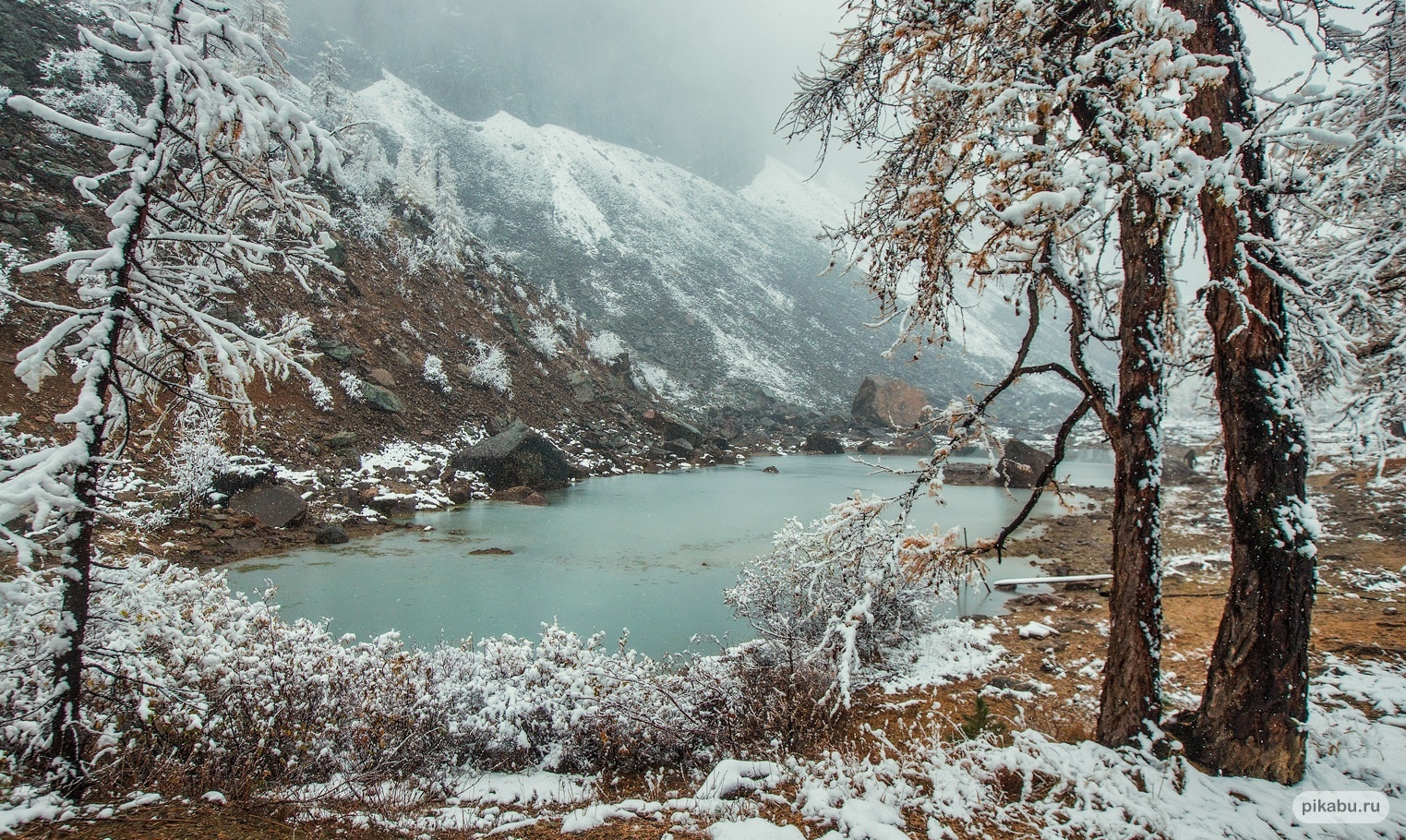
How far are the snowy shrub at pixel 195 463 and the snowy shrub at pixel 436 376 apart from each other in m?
10.9

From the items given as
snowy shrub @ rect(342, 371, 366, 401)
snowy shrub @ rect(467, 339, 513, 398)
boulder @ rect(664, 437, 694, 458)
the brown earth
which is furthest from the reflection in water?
boulder @ rect(664, 437, 694, 458)

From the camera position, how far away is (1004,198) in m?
2.87

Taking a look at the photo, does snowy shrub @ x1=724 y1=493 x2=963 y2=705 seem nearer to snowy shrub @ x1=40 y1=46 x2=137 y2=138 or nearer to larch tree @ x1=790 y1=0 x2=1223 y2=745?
larch tree @ x1=790 y1=0 x2=1223 y2=745

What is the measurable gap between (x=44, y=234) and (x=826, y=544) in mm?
22189

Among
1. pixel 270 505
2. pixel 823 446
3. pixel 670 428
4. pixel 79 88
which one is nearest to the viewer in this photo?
pixel 270 505

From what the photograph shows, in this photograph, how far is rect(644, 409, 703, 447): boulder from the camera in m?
33.7

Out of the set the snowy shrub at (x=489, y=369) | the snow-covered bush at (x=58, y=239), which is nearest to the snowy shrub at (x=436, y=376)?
the snowy shrub at (x=489, y=369)

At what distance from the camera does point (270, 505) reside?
13477 millimetres

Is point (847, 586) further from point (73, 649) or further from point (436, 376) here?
point (436, 376)

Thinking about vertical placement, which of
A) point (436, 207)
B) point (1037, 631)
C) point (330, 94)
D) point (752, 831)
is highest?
point (330, 94)

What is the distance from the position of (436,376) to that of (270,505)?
1153 cm

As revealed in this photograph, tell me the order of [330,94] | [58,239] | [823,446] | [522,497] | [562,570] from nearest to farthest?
[562,570] → [58,239] → [522,497] → [823,446] → [330,94]

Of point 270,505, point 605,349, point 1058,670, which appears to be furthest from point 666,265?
point 1058,670

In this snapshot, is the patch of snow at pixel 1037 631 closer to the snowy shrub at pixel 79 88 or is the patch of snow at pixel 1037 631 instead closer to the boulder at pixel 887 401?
the snowy shrub at pixel 79 88
